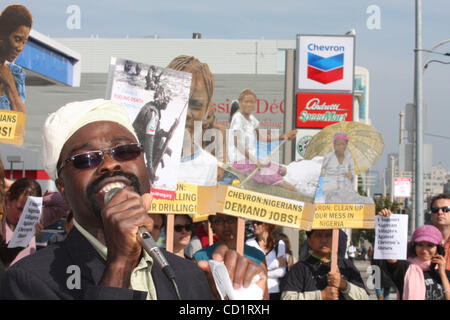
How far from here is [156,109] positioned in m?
4.95

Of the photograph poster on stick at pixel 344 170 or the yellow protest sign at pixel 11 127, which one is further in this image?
the photograph poster on stick at pixel 344 170

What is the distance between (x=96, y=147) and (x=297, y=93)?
52.8 ft

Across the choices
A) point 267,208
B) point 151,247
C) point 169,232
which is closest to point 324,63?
point 267,208

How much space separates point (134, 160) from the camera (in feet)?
6.73

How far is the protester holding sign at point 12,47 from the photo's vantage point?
6.41 m

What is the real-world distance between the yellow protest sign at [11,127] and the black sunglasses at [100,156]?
367 cm

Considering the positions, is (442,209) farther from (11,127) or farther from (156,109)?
(11,127)

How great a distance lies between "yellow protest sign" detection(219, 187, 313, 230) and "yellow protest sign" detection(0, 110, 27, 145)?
68.9 inches

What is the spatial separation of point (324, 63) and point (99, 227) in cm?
1550

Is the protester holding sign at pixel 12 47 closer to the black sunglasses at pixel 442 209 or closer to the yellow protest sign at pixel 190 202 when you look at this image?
the yellow protest sign at pixel 190 202

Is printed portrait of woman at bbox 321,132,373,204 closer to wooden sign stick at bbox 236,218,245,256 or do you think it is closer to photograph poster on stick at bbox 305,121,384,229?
photograph poster on stick at bbox 305,121,384,229

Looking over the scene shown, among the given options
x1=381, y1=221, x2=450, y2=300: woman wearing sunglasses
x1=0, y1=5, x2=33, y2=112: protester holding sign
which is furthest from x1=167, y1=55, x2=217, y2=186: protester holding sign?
x1=381, y1=221, x2=450, y2=300: woman wearing sunglasses

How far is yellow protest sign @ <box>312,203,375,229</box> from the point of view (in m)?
5.87

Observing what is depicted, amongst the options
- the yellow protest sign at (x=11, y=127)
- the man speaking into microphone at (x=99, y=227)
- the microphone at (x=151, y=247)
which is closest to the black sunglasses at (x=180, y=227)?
the yellow protest sign at (x=11, y=127)
